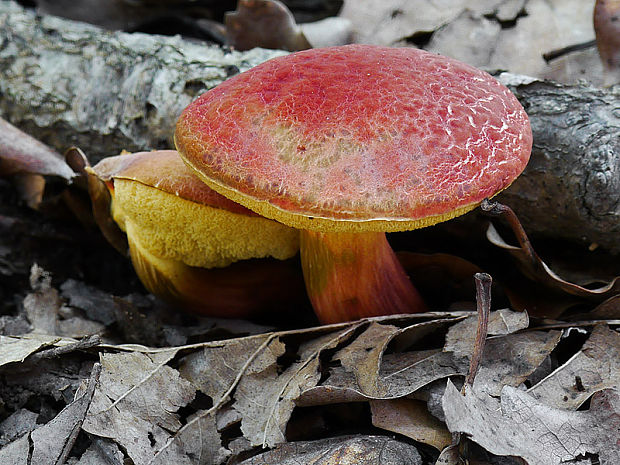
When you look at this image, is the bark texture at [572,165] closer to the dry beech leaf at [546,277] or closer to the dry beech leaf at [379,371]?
the dry beech leaf at [546,277]

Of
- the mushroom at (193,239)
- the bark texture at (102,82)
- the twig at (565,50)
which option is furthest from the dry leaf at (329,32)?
the mushroom at (193,239)

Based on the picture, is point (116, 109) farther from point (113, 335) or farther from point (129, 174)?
point (113, 335)

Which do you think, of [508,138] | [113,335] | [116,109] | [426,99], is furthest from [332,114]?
[116,109]

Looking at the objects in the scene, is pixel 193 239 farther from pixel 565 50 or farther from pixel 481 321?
pixel 565 50

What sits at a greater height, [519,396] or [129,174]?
[129,174]

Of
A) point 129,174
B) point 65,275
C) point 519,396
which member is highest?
point 129,174
